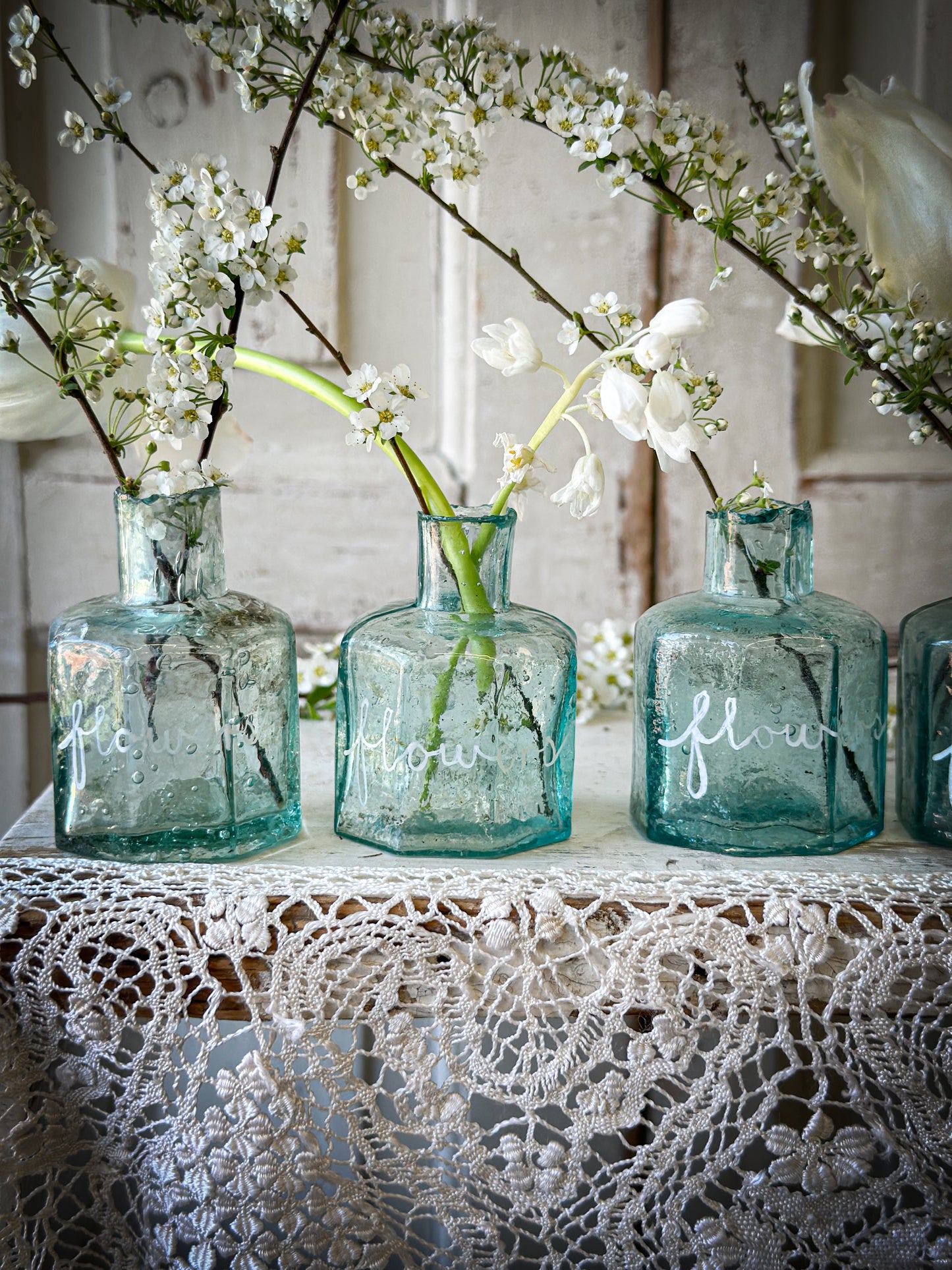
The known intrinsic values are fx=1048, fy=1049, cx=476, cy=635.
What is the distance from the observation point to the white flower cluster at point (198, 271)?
0.58 meters

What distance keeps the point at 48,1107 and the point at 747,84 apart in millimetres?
1017

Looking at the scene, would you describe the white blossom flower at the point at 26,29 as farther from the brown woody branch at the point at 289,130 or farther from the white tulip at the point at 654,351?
the white tulip at the point at 654,351

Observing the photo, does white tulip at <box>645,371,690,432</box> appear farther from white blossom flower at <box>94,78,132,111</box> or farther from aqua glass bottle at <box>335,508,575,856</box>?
white blossom flower at <box>94,78,132,111</box>

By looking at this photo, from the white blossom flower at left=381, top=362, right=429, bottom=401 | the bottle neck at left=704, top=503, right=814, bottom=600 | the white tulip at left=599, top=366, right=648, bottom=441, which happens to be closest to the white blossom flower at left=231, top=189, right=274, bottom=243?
the white blossom flower at left=381, top=362, right=429, bottom=401

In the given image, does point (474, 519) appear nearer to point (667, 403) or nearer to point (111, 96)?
point (667, 403)

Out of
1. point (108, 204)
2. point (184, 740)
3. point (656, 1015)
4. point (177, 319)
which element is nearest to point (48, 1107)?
point (184, 740)

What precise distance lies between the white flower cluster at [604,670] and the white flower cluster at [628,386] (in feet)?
1.28

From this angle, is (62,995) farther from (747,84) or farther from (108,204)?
(747,84)

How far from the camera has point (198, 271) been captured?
23.0 inches

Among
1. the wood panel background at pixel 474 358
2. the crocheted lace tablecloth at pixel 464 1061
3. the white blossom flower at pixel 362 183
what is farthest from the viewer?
the wood panel background at pixel 474 358

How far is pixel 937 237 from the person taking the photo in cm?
68

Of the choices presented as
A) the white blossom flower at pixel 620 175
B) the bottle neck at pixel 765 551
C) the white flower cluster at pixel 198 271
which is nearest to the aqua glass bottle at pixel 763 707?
the bottle neck at pixel 765 551

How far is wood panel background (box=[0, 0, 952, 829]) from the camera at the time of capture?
99cm

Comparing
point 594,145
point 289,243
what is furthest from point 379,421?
point 594,145
